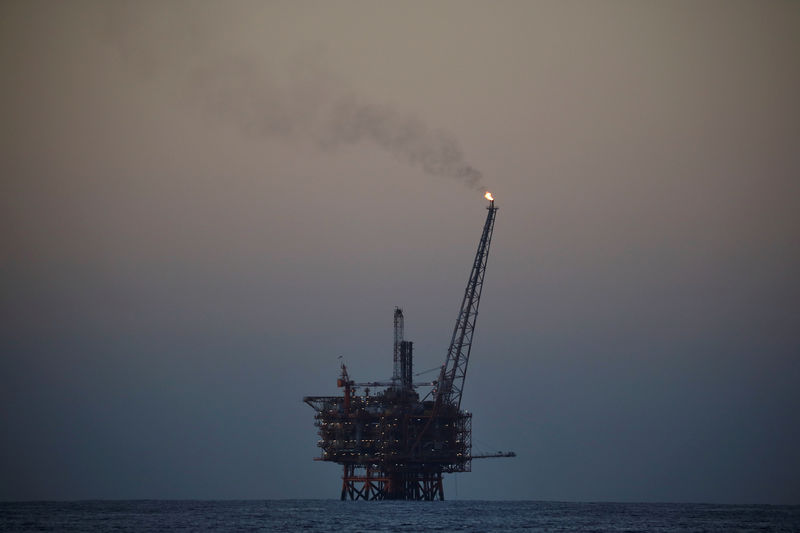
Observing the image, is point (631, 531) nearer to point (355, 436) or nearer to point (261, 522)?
point (261, 522)

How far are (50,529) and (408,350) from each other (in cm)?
→ 6414

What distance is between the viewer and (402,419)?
154 m

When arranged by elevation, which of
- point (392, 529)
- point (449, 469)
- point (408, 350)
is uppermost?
point (408, 350)

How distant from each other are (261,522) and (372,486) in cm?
4995

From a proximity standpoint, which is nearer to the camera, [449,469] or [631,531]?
[631,531]

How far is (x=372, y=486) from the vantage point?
168m

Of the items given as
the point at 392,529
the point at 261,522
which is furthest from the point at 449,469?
the point at 392,529

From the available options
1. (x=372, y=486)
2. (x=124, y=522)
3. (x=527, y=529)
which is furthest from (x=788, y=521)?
(x=124, y=522)

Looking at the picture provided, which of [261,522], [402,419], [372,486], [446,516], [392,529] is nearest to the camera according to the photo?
[392,529]

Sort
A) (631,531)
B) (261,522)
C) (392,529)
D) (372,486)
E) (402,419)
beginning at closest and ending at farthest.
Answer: (392,529)
(631,531)
(261,522)
(402,419)
(372,486)

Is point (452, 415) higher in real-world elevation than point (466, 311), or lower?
lower

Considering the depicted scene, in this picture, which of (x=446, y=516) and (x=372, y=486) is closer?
(x=446, y=516)

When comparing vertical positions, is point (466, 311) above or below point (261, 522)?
above

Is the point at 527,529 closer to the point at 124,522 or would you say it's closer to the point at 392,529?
the point at 392,529
